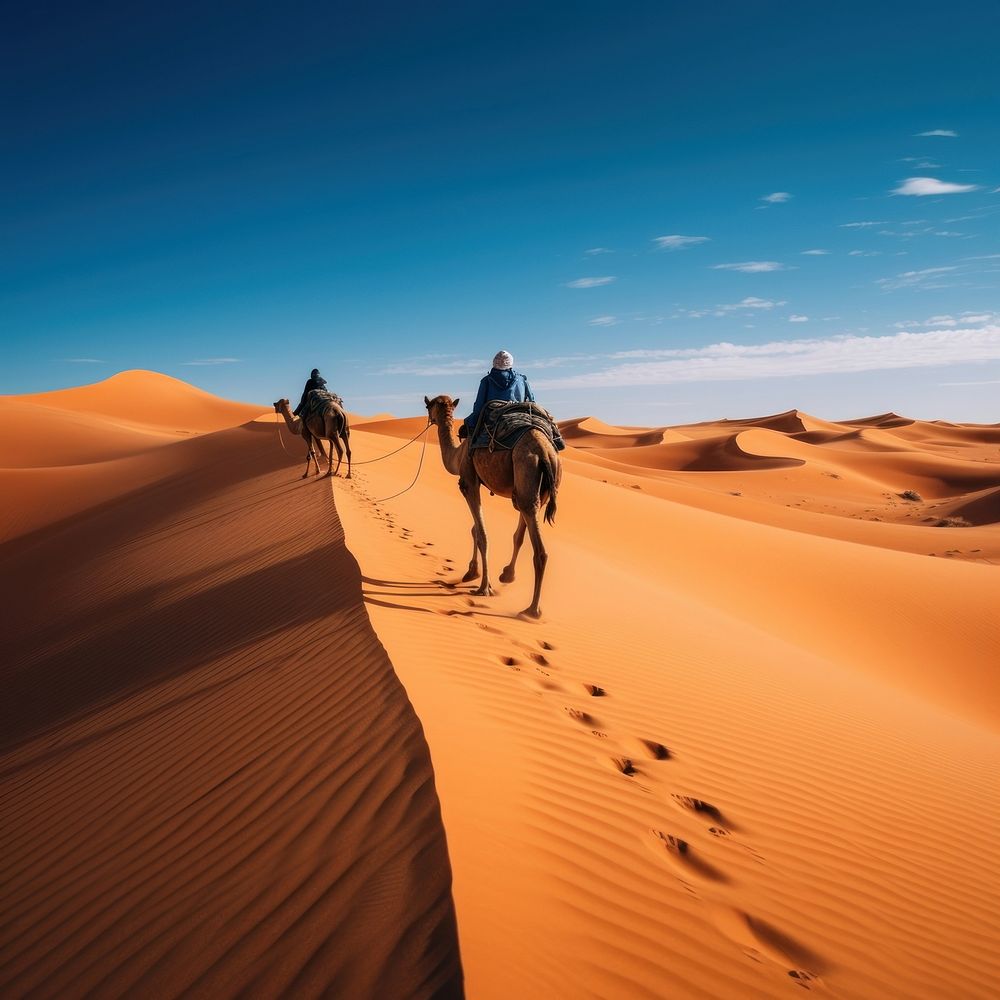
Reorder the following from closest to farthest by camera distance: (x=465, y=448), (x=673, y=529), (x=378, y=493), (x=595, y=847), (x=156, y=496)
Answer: (x=595, y=847) → (x=465, y=448) → (x=378, y=493) → (x=673, y=529) → (x=156, y=496)

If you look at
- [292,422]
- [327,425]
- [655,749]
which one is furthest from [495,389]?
[292,422]

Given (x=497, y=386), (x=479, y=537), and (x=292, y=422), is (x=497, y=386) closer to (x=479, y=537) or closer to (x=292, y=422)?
(x=479, y=537)

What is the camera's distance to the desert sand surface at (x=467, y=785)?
291 cm

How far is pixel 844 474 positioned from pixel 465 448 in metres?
45.6

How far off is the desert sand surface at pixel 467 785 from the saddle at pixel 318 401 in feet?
11.5

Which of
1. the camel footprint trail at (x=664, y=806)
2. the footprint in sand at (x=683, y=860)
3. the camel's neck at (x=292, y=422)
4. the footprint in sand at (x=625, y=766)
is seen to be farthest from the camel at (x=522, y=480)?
the camel's neck at (x=292, y=422)

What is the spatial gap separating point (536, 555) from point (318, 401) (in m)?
9.61

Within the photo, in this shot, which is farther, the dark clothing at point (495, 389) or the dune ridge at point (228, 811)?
the dark clothing at point (495, 389)

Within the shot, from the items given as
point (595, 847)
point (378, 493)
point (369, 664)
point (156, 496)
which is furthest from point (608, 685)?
point (156, 496)

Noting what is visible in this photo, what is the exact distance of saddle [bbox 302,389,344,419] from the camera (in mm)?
15703

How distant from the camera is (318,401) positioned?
51.8 ft

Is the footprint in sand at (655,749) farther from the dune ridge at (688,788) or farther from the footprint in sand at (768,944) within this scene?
the footprint in sand at (768,944)

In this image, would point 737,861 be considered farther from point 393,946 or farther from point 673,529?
point 673,529

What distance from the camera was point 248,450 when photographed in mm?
27766
